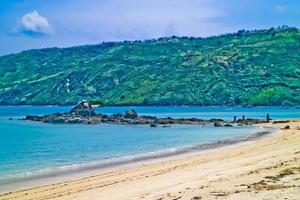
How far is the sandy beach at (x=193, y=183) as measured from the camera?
66.5 ft

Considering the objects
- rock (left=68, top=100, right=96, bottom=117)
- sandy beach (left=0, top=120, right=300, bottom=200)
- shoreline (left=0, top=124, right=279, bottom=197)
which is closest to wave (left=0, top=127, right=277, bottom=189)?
shoreline (left=0, top=124, right=279, bottom=197)

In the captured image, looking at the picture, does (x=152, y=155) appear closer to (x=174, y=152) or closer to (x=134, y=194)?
(x=174, y=152)

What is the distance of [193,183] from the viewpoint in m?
24.4

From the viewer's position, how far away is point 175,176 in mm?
29000

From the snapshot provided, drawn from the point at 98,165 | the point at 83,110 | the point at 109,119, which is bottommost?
the point at 98,165

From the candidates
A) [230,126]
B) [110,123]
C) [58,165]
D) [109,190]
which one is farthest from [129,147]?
[110,123]

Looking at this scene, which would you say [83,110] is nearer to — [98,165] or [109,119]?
[109,119]

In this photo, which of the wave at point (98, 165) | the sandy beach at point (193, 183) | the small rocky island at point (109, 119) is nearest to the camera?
the sandy beach at point (193, 183)

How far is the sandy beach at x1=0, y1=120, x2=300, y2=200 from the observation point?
20.3m

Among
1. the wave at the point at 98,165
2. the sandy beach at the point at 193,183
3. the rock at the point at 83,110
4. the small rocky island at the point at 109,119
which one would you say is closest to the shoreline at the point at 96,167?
the wave at the point at 98,165

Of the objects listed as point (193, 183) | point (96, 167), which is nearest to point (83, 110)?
point (96, 167)

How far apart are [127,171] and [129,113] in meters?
85.6

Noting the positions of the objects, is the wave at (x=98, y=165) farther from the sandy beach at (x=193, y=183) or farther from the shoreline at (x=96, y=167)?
the sandy beach at (x=193, y=183)

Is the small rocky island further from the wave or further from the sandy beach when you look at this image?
the sandy beach
